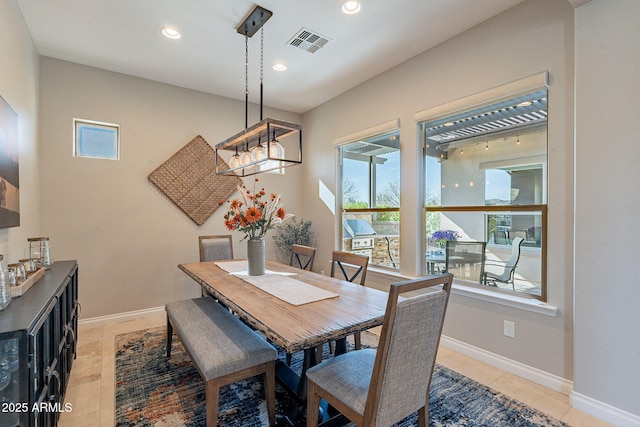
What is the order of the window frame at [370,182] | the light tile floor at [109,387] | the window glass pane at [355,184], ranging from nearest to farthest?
the light tile floor at [109,387], the window frame at [370,182], the window glass pane at [355,184]

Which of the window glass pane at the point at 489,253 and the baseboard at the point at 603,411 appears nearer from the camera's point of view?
the baseboard at the point at 603,411

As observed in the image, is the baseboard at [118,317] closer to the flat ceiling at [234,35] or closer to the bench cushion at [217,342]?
the bench cushion at [217,342]

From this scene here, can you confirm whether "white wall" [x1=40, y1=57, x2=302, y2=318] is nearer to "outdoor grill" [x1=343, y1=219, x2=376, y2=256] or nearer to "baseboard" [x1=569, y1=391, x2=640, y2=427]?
"outdoor grill" [x1=343, y1=219, x2=376, y2=256]

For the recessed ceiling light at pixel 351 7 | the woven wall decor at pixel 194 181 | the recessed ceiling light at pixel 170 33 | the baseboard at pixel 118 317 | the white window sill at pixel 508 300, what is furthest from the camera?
the woven wall decor at pixel 194 181

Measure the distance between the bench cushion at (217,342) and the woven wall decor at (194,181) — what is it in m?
1.93

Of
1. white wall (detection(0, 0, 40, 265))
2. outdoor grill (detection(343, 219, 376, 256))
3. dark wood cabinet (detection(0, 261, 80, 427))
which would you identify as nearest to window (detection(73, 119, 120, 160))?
white wall (detection(0, 0, 40, 265))

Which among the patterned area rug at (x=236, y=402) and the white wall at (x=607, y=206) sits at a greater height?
the white wall at (x=607, y=206)

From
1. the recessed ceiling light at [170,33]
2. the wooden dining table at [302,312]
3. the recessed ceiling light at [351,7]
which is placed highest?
the recessed ceiling light at [170,33]

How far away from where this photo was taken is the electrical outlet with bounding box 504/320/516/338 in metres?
2.46

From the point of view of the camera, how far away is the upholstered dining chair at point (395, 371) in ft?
4.09

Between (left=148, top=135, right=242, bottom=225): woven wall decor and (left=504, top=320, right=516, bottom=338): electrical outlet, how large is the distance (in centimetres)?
360

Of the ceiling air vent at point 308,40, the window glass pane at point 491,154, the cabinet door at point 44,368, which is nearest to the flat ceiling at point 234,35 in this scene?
the ceiling air vent at point 308,40

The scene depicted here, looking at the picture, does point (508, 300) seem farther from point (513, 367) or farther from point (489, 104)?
point (489, 104)

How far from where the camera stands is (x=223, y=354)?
67.4 inches
